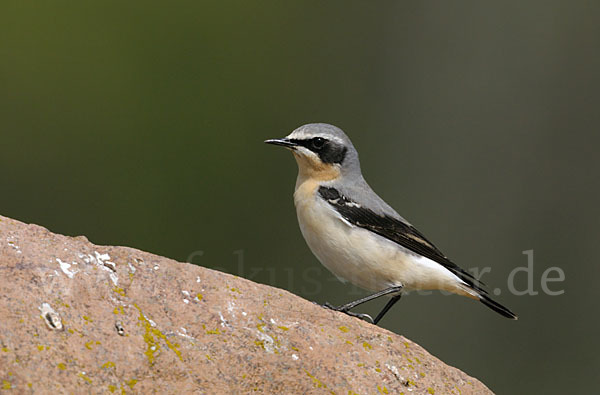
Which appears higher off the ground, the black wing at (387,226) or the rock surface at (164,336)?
the black wing at (387,226)

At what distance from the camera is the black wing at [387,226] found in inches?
271

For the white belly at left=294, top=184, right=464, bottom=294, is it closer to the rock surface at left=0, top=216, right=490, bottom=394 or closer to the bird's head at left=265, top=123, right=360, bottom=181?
the bird's head at left=265, top=123, right=360, bottom=181

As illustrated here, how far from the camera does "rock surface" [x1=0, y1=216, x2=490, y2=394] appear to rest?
3828 millimetres

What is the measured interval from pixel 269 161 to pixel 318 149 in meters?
6.64

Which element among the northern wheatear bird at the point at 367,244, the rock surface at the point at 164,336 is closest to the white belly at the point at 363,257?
the northern wheatear bird at the point at 367,244

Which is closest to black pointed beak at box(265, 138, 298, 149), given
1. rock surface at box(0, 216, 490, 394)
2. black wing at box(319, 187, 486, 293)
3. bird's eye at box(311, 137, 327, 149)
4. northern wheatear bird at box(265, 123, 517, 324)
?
northern wheatear bird at box(265, 123, 517, 324)

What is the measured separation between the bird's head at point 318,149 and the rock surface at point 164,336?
2.40 meters

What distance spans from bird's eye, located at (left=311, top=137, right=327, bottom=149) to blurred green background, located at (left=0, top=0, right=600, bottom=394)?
200 inches

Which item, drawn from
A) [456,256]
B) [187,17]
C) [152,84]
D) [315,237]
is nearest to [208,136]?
[152,84]

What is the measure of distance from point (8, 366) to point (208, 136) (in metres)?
10.1

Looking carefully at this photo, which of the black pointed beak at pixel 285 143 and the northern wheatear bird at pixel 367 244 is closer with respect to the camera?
the northern wheatear bird at pixel 367 244

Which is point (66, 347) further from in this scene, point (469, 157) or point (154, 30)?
point (469, 157)

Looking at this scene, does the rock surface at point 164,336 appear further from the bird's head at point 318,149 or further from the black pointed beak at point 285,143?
the bird's head at point 318,149

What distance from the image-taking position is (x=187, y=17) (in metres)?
14.1
